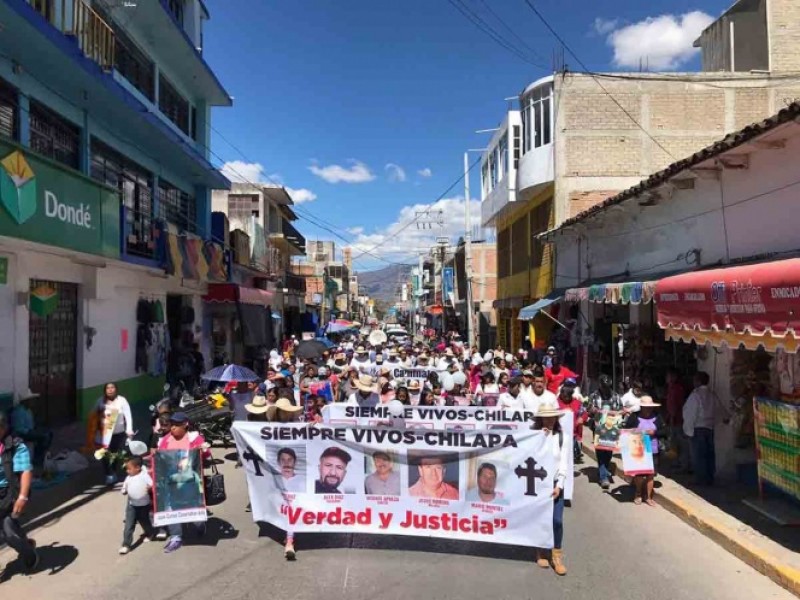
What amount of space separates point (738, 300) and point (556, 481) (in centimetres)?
309

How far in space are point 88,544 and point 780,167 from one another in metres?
9.51

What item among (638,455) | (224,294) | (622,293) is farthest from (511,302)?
(638,455)

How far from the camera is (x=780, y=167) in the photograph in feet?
27.9

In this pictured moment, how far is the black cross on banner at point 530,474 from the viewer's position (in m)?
6.25

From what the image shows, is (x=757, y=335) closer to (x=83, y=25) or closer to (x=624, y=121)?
(x=83, y=25)

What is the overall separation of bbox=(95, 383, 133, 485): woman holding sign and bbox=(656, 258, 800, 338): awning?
8.11m

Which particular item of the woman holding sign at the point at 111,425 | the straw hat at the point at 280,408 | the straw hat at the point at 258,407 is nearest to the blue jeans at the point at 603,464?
the straw hat at the point at 280,408

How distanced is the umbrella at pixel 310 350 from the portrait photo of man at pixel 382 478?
14191 mm

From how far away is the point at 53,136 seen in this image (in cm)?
1277

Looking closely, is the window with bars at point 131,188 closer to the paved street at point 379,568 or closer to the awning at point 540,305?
the paved street at point 379,568

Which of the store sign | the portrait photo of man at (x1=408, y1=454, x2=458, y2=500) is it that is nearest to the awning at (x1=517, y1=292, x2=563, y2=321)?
the store sign

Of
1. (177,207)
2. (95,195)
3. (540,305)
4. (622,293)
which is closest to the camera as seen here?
(95,195)

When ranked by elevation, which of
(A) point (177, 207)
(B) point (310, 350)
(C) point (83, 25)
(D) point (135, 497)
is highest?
(C) point (83, 25)

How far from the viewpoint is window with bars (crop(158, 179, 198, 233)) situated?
19.5 metres
